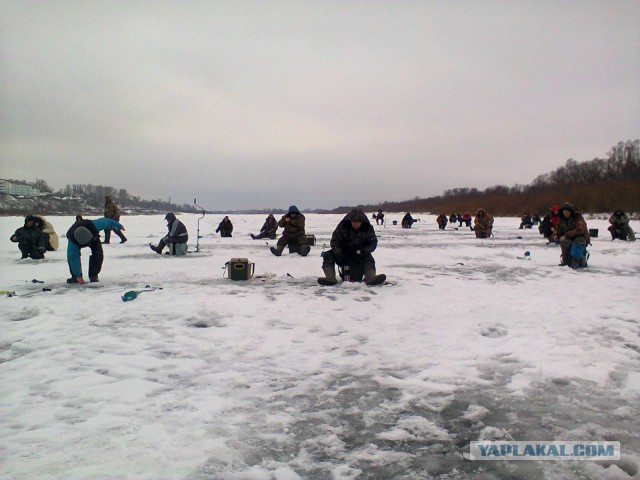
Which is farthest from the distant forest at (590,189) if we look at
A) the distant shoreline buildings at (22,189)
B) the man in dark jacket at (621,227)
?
the distant shoreline buildings at (22,189)

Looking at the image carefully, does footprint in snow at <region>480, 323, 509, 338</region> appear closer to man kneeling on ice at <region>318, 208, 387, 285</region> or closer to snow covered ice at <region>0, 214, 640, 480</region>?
snow covered ice at <region>0, 214, 640, 480</region>

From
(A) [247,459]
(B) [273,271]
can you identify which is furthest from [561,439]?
(B) [273,271]

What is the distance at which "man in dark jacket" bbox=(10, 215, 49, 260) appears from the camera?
491 inches

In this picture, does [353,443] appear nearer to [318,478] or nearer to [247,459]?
[318,478]

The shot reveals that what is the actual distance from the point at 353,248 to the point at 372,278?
31.9 inches

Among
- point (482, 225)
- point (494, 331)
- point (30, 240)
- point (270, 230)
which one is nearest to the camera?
point (494, 331)

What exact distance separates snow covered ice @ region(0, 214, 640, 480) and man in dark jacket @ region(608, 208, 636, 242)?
1564 centimetres

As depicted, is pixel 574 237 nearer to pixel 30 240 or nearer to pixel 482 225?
pixel 482 225

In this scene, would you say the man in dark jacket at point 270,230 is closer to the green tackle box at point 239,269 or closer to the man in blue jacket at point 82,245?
the green tackle box at point 239,269

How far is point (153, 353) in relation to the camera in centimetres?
438

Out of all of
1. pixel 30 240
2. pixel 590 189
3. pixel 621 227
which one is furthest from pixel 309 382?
pixel 590 189

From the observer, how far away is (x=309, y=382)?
12.1ft

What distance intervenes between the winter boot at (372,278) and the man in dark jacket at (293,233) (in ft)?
17.9

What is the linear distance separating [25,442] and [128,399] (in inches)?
29.4
